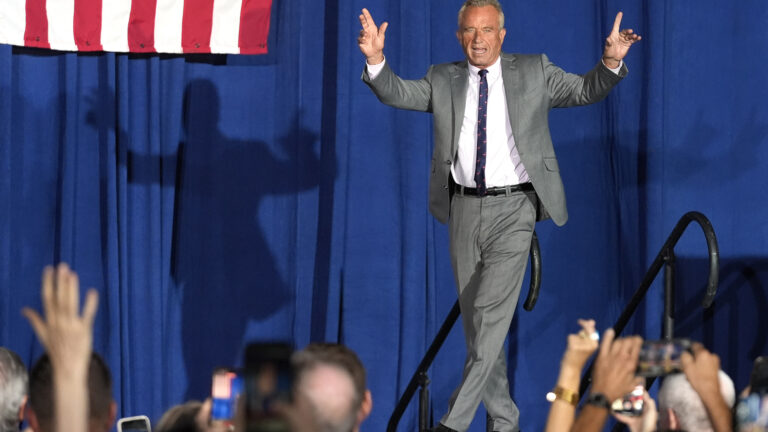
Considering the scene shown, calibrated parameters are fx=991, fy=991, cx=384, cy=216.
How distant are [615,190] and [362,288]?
139cm

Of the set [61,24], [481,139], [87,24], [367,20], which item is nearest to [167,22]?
[87,24]

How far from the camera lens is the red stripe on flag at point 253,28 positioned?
16.4ft

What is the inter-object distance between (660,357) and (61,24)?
380cm

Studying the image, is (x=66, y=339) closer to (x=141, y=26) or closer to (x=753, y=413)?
(x=753, y=413)

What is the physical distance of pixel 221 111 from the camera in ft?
17.0

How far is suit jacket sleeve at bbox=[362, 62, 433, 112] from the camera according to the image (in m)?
3.78

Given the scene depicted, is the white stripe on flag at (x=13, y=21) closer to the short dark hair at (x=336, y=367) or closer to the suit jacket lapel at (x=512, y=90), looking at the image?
the suit jacket lapel at (x=512, y=90)

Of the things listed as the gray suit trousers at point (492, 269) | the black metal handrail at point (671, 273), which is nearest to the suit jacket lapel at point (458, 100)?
the gray suit trousers at point (492, 269)

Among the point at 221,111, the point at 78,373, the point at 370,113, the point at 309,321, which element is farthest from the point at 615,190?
the point at 78,373

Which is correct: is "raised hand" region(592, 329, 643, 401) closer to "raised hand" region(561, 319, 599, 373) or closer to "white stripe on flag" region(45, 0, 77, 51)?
"raised hand" region(561, 319, 599, 373)

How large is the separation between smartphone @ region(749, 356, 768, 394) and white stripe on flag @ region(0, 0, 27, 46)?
4.00 meters

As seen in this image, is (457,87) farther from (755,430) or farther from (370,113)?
(755,430)

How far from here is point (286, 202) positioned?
520 centimetres

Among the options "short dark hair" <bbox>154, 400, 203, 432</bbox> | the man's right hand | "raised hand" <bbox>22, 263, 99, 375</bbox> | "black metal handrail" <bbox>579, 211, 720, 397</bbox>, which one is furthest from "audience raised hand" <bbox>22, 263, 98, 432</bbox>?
the man's right hand
